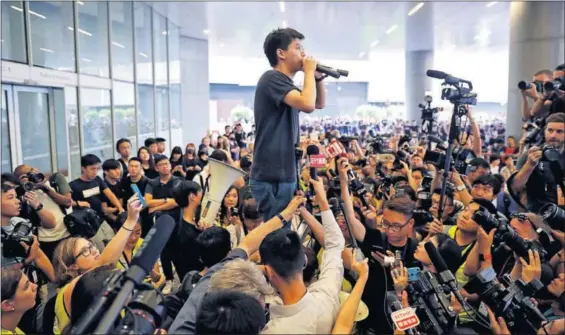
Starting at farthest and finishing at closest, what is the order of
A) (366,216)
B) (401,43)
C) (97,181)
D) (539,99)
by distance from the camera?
(401,43), (97,181), (539,99), (366,216)

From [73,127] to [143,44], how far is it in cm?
349

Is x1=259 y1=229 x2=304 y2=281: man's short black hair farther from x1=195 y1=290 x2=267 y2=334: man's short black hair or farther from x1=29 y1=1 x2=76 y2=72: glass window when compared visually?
x1=29 y1=1 x2=76 y2=72: glass window

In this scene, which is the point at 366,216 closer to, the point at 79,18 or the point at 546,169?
the point at 546,169

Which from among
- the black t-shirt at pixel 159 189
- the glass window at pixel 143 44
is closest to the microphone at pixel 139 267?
the black t-shirt at pixel 159 189

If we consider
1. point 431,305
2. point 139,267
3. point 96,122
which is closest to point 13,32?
point 96,122

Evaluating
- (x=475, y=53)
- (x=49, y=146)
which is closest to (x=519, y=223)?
(x=49, y=146)

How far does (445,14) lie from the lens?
9.55m

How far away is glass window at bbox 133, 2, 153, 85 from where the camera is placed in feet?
28.0

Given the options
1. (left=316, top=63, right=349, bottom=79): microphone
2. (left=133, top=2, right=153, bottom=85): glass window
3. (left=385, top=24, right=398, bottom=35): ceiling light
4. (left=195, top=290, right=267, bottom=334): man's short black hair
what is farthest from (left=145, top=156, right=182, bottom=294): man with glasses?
(left=385, top=24, right=398, bottom=35): ceiling light

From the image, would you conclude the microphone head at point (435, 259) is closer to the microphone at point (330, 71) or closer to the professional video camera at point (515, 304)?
the professional video camera at point (515, 304)

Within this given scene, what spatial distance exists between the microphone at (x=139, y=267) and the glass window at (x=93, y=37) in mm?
5759

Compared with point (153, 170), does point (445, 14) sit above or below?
above

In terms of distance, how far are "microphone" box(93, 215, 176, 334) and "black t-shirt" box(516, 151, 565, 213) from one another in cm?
254

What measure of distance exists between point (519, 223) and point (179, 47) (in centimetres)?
1086
